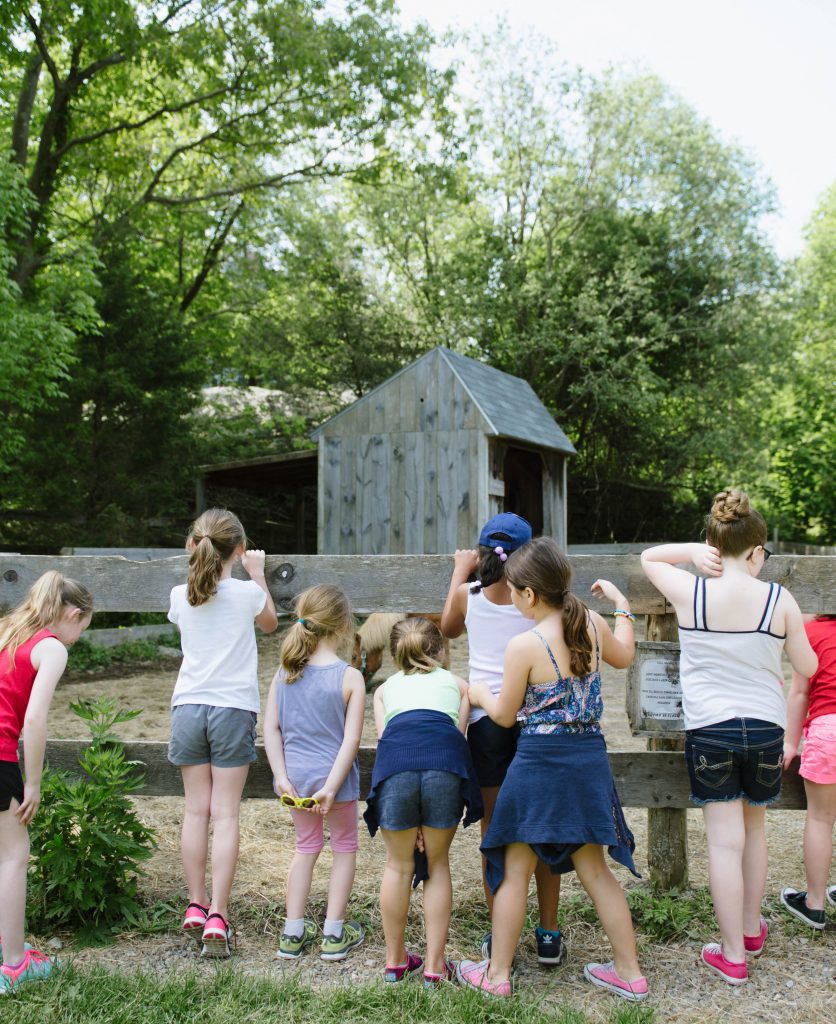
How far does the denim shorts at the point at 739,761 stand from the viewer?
323 centimetres

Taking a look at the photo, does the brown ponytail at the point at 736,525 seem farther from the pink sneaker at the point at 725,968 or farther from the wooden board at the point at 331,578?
the pink sneaker at the point at 725,968

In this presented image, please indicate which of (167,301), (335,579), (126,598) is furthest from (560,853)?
(167,301)

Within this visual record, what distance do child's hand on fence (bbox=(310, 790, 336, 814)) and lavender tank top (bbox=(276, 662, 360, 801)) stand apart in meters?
0.07

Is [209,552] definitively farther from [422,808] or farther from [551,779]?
[551,779]

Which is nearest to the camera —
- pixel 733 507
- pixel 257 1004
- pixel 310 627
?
pixel 257 1004

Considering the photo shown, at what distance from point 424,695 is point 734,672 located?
1131mm

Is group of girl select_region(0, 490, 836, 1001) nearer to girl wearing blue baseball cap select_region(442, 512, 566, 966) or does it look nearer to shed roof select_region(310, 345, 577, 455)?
girl wearing blue baseball cap select_region(442, 512, 566, 966)

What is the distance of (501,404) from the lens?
49.2ft

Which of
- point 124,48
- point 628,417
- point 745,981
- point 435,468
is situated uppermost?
point 124,48

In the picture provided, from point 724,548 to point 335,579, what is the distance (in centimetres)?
166

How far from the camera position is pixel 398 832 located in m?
3.16

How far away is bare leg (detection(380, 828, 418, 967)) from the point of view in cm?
316

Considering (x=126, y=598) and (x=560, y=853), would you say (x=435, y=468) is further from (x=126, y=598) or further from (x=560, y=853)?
(x=560, y=853)

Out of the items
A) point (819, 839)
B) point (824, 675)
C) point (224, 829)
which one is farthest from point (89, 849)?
point (824, 675)
